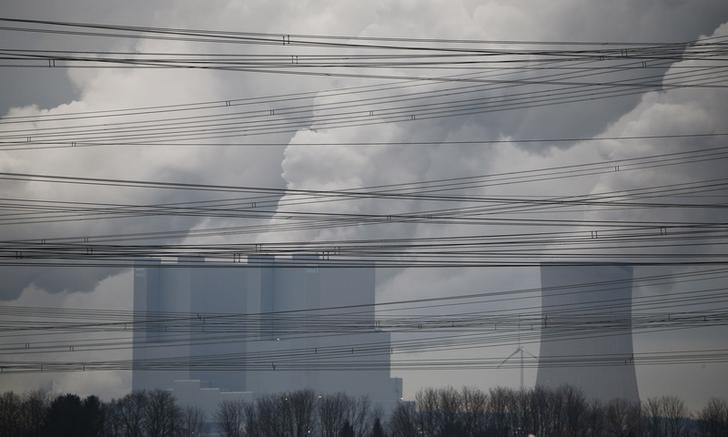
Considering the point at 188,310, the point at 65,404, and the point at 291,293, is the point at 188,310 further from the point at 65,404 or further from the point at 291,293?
the point at 65,404

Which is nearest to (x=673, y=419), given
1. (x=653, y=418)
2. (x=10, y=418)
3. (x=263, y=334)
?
(x=653, y=418)

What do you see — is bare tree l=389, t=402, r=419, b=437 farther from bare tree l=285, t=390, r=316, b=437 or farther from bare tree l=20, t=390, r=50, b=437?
bare tree l=20, t=390, r=50, b=437

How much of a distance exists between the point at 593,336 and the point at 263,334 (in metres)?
70.8

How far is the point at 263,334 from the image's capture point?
157000 millimetres

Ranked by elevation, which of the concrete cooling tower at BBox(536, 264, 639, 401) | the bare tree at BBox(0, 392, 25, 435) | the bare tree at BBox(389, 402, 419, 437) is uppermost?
the concrete cooling tower at BBox(536, 264, 639, 401)

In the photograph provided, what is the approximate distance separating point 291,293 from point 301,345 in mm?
13567

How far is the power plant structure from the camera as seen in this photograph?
15350cm

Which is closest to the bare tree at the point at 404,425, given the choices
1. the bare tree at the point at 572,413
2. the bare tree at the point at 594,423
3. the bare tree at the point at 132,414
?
the bare tree at the point at 572,413

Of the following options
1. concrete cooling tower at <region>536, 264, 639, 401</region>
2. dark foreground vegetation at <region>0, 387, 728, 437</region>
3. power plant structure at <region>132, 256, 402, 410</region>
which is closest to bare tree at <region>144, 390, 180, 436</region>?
dark foreground vegetation at <region>0, 387, 728, 437</region>

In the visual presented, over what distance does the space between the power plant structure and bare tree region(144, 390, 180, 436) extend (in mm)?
68437

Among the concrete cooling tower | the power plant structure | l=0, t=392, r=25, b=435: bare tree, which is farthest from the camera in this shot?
the power plant structure

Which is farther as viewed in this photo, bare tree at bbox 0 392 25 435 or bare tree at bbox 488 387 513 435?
bare tree at bbox 488 387 513 435

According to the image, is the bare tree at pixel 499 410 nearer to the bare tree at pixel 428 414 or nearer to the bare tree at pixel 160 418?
the bare tree at pixel 428 414

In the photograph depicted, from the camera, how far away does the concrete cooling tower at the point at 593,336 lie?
89312 millimetres
